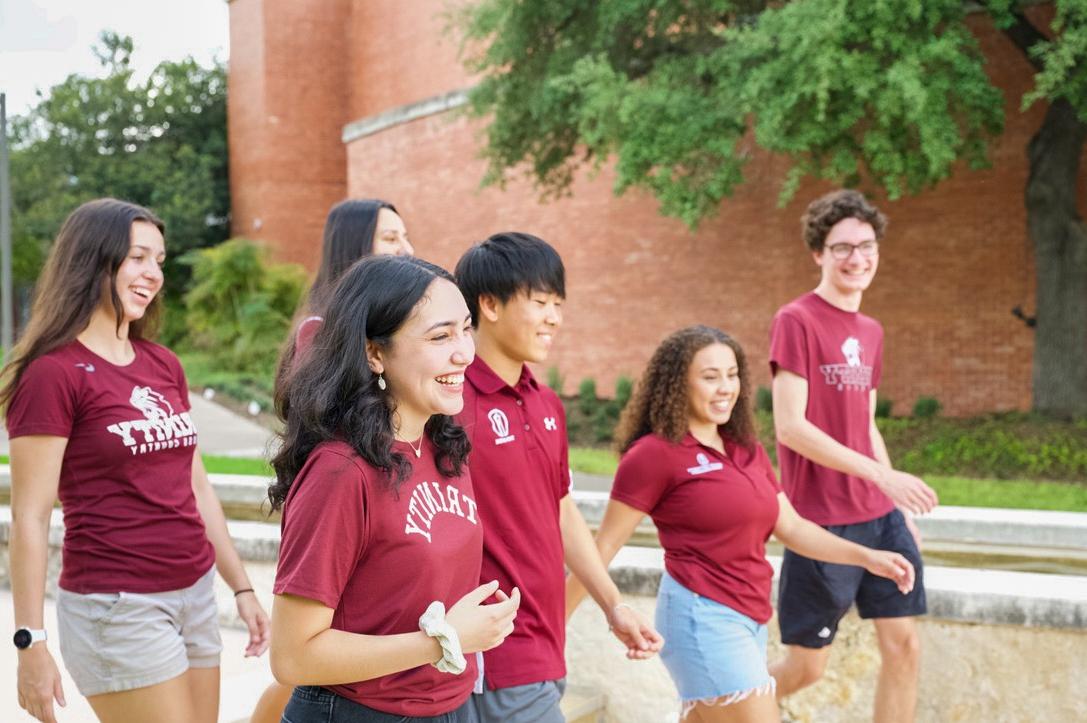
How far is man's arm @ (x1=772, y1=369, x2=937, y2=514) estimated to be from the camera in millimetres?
3543

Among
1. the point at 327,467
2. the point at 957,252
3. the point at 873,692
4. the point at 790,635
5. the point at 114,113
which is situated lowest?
the point at 873,692

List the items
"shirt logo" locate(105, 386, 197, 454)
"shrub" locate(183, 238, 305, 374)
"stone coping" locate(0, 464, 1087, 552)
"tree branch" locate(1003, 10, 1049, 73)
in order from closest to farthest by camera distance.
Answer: "shirt logo" locate(105, 386, 197, 454), "stone coping" locate(0, 464, 1087, 552), "tree branch" locate(1003, 10, 1049, 73), "shrub" locate(183, 238, 305, 374)

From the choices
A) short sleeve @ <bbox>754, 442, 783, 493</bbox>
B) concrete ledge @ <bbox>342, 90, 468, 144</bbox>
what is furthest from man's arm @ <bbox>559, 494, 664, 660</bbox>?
concrete ledge @ <bbox>342, 90, 468, 144</bbox>

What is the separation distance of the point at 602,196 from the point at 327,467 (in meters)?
17.2

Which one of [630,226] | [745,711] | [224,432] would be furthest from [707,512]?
[224,432]

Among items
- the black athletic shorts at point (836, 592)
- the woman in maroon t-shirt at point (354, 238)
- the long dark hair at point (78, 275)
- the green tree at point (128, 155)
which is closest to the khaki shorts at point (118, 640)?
the long dark hair at point (78, 275)

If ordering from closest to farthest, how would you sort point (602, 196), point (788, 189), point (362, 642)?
point (362, 642), point (788, 189), point (602, 196)

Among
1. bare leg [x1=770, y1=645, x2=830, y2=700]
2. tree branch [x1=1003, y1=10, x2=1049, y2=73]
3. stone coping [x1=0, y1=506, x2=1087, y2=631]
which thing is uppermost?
tree branch [x1=1003, y1=10, x2=1049, y2=73]

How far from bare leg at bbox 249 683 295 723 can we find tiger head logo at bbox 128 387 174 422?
0.88 m

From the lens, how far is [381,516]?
6.47 feet

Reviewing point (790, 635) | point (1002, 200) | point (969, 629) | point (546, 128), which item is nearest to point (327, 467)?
point (790, 635)

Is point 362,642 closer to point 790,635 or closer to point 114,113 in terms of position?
point 790,635

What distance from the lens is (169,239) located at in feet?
98.5

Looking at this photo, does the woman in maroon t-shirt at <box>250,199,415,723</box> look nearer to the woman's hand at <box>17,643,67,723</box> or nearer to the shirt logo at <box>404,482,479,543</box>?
the woman's hand at <box>17,643,67,723</box>
